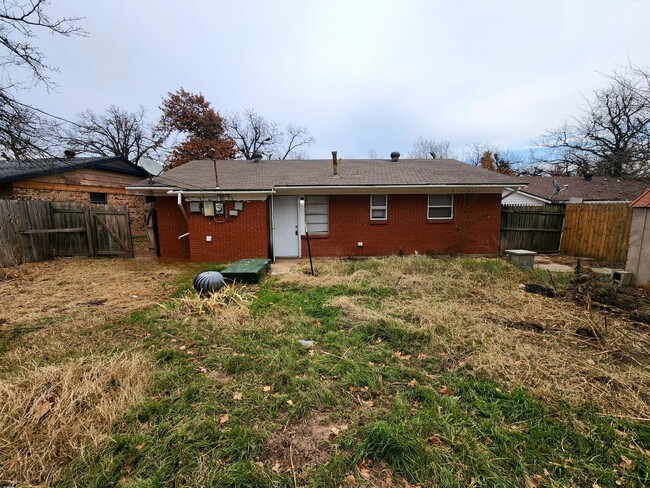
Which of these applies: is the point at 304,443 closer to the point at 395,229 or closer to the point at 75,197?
the point at 395,229

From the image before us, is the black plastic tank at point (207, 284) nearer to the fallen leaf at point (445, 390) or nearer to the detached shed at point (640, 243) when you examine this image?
the fallen leaf at point (445, 390)

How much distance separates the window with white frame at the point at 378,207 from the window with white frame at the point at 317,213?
1.65 m

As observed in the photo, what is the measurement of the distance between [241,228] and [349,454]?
8.19m

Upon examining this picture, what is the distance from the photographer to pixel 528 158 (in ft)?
102

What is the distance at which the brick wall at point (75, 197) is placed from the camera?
11.2 meters

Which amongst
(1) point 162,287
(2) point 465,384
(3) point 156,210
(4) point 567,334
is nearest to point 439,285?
(4) point 567,334

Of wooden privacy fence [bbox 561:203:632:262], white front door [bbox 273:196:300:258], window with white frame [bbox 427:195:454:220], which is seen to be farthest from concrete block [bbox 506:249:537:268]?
white front door [bbox 273:196:300:258]

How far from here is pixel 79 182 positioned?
1265 cm

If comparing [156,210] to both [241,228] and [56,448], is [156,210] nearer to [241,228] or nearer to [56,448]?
[241,228]

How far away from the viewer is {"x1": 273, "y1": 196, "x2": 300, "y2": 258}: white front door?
Result: 33.6ft

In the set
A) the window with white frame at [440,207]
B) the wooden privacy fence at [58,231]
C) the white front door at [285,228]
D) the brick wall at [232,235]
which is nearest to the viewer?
the wooden privacy fence at [58,231]

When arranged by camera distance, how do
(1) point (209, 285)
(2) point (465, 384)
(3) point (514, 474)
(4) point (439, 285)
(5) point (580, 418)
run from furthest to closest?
1. (4) point (439, 285)
2. (1) point (209, 285)
3. (2) point (465, 384)
4. (5) point (580, 418)
5. (3) point (514, 474)

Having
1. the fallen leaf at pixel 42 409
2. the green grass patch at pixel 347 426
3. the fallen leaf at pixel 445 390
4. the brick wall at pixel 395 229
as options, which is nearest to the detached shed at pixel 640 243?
the brick wall at pixel 395 229

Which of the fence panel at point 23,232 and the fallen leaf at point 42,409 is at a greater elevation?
the fence panel at point 23,232
